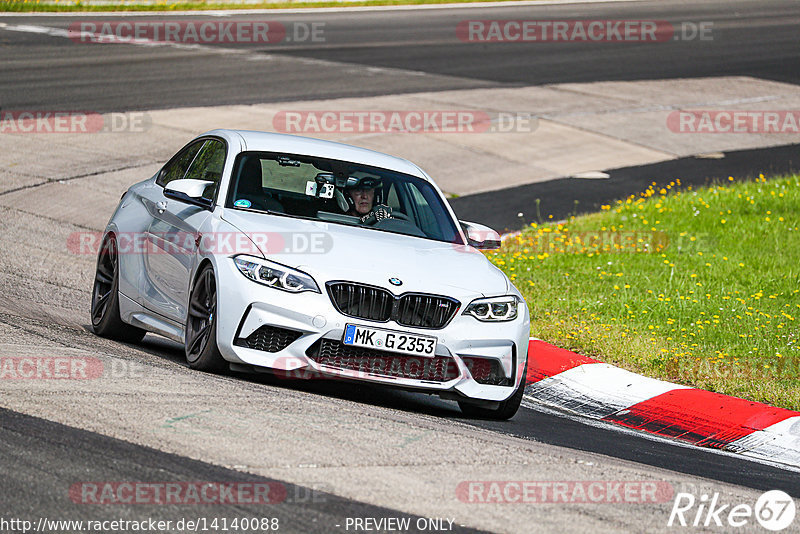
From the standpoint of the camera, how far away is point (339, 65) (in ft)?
86.7

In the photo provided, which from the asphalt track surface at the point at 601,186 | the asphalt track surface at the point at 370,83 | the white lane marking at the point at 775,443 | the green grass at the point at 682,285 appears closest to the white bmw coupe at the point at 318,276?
the asphalt track surface at the point at 370,83

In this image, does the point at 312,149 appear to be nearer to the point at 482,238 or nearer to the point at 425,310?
the point at 482,238

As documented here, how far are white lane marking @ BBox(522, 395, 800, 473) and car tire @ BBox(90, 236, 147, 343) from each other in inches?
118

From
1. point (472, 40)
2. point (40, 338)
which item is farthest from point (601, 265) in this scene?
point (472, 40)

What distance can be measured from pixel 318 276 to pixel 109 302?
256 centimetres

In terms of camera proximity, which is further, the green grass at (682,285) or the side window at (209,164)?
the green grass at (682,285)

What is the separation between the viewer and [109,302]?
9.05 m

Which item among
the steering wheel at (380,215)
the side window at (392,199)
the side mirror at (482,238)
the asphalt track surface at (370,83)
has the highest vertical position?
the side window at (392,199)

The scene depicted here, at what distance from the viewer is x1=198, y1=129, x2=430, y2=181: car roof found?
336 inches

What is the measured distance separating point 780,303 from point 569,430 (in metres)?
4.28

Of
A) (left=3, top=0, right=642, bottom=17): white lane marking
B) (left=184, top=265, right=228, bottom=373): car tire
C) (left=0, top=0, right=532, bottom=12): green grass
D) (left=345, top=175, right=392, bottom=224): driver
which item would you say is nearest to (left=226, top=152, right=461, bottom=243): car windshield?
(left=345, top=175, right=392, bottom=224): driver

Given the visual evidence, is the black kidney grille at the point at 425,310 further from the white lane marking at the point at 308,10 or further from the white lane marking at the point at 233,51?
the white lane marking at the point at 308,10

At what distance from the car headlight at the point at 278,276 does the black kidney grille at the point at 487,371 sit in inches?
42.3

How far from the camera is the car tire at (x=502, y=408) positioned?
768cm
